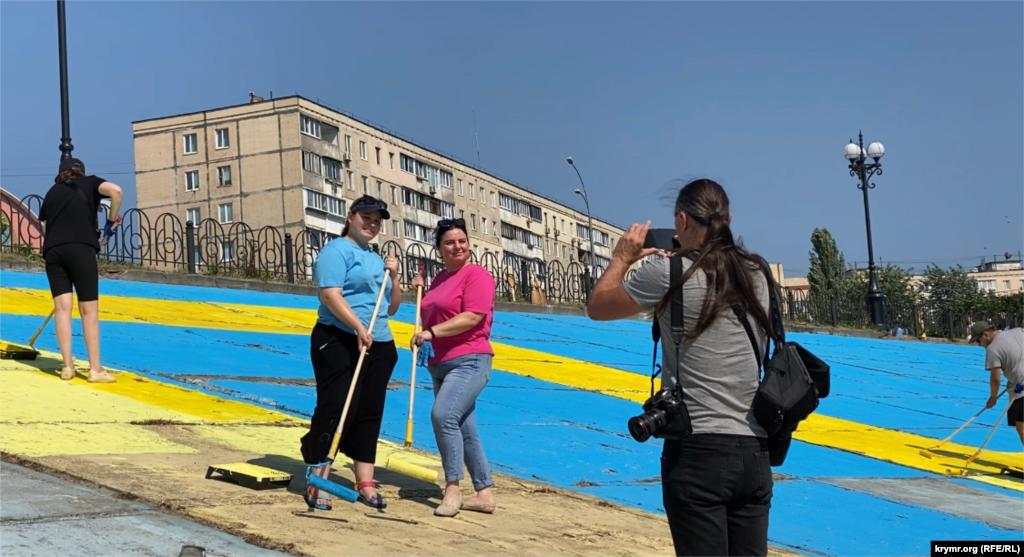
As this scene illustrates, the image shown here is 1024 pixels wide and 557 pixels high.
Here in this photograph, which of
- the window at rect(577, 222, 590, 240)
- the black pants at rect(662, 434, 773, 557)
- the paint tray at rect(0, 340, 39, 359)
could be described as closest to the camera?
the black pants at rect(662, 434, 773, 557)

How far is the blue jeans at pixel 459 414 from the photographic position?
632 cm

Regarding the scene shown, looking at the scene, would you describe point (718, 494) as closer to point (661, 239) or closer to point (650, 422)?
point (650, 422)

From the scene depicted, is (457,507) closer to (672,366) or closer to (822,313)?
(672,366)

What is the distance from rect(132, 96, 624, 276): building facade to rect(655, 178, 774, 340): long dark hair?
6622 cm

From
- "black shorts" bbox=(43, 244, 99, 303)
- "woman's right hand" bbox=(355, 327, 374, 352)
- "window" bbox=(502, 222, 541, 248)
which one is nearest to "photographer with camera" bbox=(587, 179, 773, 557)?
"woman's right hand" bbox=(355, 327, 374, 352)

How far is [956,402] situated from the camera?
16219mm

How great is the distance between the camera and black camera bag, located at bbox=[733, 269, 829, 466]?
12.3 ft

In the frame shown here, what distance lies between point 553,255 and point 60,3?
90.7m

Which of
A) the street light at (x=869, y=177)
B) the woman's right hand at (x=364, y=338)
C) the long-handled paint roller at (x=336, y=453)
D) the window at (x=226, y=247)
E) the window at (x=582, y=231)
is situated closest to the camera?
the long-handled paint roller at (x=336, y=453)

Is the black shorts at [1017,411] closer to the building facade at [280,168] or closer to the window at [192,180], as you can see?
the building facade at [280,168]

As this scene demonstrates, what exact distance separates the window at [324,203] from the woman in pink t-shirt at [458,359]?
2768 inches

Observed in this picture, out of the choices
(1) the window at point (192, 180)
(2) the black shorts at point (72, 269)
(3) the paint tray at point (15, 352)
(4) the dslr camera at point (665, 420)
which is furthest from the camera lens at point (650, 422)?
(1) the window at point (192, 180)

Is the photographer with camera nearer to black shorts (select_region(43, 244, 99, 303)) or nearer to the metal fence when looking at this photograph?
black shorts (select_region(43, 244, 99, 303))

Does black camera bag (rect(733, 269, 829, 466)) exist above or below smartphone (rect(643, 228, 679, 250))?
below
